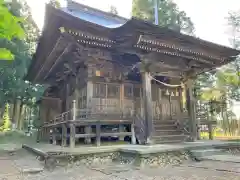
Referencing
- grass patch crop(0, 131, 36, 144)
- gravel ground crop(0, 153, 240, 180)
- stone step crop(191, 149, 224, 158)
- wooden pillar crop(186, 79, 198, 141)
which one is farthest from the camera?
grass patch crop(0, 131, 36, 144)

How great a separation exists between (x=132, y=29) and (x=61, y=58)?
4.36 metres

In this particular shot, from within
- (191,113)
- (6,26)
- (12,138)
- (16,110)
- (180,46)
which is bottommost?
(12,138)


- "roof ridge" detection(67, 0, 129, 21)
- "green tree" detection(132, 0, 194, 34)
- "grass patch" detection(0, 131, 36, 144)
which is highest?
"green tree" detection(132, 0, 194, 34)

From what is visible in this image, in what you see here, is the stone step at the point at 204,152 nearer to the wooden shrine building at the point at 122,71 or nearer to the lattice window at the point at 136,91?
the wooden shrine building at the point at 122,71

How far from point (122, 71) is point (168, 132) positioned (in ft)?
11.7

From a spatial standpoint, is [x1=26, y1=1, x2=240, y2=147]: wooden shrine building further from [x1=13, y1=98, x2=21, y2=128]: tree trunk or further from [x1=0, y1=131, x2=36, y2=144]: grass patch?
[x1=13, y1=98, x2=21, y2=128]: tree trunk

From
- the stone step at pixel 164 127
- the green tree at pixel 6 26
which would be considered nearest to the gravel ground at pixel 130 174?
the stone step at pixel 164 127

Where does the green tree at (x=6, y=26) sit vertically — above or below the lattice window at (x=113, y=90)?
below

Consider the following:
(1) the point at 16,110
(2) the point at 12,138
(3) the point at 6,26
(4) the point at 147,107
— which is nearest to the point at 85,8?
(4) the point at 147,107

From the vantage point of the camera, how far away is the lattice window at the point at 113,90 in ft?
33.6

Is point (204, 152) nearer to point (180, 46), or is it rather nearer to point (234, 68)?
point (180, 46)

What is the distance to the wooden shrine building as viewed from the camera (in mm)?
A: 7809

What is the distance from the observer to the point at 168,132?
9477 mm

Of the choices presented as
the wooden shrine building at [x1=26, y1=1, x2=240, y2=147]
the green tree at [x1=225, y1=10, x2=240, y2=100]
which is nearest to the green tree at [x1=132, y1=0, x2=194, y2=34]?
the green tree at [x1=225, y1=10, x2=240, y2=100]
